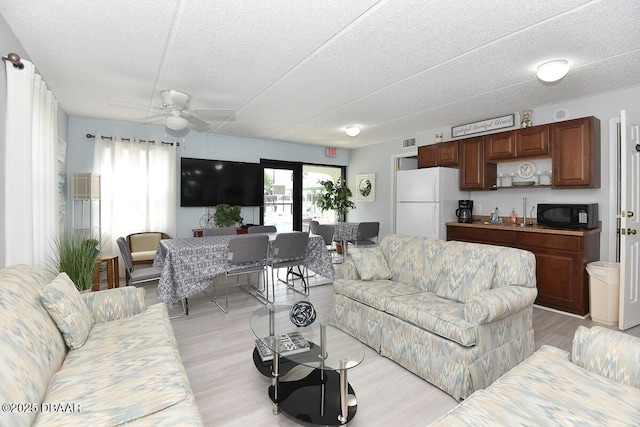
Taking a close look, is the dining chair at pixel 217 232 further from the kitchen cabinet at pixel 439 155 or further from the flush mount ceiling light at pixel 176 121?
the kitchen cabinet at pixel 439 155

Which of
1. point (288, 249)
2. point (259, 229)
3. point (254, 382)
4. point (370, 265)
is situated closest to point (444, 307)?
point (370, 265)

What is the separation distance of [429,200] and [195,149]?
430 cm

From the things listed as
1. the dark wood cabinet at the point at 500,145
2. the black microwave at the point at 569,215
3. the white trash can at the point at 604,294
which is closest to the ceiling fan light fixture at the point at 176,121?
the dark wood cabinet at the point at 500,145

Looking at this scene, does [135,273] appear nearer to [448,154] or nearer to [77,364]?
[77,364]

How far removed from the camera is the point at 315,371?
2145 millimetres

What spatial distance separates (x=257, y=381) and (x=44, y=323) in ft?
4.25

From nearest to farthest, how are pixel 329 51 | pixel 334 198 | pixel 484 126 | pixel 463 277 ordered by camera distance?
pixel 463 277, pixel 329 51, pixel 484 126, pixel 334 198

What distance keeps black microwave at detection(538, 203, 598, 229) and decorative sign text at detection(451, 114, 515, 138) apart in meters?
1.34

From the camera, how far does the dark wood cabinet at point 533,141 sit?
403 cm

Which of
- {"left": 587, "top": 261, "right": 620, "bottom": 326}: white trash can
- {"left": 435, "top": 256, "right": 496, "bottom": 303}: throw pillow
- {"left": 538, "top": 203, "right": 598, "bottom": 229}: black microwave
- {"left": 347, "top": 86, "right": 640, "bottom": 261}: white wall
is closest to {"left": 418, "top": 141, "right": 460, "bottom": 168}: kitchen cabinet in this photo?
{"left": 347, "top": 86, "right": 640, "bottom": 261}: white wall

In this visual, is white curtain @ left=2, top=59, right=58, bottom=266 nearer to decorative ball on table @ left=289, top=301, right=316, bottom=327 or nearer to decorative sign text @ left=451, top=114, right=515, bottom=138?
decorative ball on table @ left=289, top=301, right=316, bottom=327

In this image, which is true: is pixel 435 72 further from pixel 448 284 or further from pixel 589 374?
pixel 589 374

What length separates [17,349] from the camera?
1.26m

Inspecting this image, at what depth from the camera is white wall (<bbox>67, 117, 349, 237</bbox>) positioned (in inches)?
195
